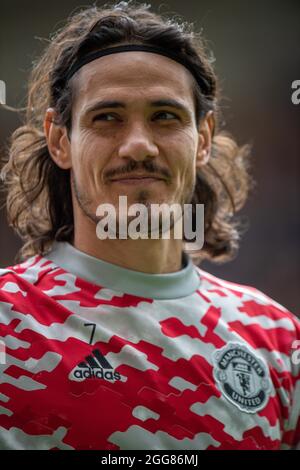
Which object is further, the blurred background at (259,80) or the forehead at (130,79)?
the blurred background at (259,80)

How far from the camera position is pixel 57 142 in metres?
2.26

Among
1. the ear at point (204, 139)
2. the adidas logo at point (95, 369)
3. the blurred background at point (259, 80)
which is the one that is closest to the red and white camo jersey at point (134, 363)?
the adidas logo at point (95, 369)

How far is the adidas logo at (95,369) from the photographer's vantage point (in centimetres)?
173

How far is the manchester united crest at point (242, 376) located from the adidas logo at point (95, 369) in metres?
0.32

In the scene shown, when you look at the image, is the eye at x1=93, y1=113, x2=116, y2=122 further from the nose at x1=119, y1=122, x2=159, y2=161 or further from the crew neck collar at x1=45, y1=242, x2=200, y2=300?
the crew neck collar at x1=45, y1=242, x2=200, y2=300

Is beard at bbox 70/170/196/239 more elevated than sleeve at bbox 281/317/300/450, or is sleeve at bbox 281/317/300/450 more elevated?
beard at bbox 70/170/196/239

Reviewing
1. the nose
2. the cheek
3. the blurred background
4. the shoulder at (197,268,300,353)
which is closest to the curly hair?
the cheek

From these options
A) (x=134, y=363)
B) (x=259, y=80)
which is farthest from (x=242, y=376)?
(x=259, y=80)

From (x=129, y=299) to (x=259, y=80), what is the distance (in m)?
4.92

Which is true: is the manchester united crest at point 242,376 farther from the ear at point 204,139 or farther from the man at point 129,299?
the ear at point 204,139

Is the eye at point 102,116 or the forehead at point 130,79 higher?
the forehead at point 130,79

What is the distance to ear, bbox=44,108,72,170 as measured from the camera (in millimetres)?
2211

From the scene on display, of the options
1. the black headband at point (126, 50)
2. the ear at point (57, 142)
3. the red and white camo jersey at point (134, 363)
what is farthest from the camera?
the ear at point (57, 142)

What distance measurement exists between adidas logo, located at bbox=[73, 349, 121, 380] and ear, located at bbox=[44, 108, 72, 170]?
715 mm
